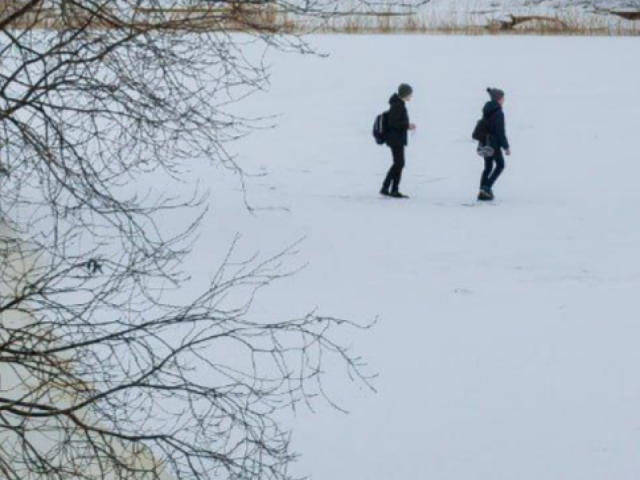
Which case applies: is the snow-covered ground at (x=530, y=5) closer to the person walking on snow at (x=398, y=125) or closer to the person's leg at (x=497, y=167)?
the person's leg at (x=497, y=167)

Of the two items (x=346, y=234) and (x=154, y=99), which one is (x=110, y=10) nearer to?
(x=154, y=99)

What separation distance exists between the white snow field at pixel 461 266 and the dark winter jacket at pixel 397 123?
755 mm

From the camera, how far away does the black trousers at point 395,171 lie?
19344mm

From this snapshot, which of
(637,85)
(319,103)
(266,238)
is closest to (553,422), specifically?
(266,238)

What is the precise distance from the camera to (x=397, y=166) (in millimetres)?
19438

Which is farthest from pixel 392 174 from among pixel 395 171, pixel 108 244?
pixel 108 244

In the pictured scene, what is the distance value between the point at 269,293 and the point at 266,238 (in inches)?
107

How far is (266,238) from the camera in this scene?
55.4 feet

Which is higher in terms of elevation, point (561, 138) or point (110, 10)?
point (110, 10)

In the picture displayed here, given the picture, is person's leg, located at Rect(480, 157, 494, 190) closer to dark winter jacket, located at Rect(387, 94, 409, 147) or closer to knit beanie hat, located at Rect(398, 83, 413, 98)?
dark winter jacket, located at Rect(387, 94, 409, 147)

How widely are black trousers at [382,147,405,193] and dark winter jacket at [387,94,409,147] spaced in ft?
0.34

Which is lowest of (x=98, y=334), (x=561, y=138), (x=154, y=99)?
(x=561, y=138)

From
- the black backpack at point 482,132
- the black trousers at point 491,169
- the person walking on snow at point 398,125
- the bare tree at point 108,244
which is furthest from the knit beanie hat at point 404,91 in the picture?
the bare tree at point 108,244

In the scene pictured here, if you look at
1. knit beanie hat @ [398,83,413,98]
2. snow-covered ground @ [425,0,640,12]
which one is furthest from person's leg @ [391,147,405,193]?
snow-covered ground @ [425,0,640,12]
